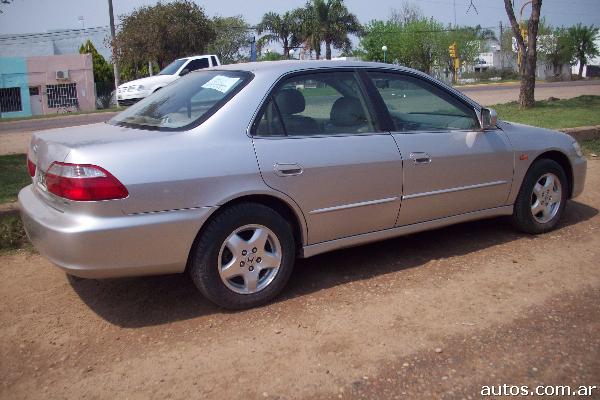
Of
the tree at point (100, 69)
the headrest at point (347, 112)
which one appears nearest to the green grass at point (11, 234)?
the headrest at point (347, 112)

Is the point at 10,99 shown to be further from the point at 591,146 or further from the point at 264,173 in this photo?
the point at 264,173

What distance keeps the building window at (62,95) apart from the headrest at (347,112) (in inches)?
1485

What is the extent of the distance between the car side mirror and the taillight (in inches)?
110

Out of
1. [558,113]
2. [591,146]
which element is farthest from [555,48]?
[591,146]

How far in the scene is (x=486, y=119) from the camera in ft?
14.7

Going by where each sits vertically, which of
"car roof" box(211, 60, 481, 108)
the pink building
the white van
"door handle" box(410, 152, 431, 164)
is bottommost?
"door handle" box(410, 152, 431, 164)

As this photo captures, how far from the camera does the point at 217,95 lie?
371 cm

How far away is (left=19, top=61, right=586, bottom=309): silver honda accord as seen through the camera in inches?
124

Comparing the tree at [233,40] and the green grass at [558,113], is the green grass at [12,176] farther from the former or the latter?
the tree at [233,40]

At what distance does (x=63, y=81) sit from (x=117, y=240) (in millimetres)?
38633

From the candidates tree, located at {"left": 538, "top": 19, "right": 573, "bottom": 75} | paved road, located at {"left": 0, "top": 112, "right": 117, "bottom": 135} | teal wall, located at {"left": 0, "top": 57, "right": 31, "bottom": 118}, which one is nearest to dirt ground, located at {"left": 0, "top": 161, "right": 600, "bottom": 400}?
paved road, located at {"left": 0, "top": 112, "right": 117, "bottom": 135}

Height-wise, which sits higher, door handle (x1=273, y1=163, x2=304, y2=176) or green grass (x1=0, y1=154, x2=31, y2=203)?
door handle (x1=273, y1=163, x2=304, y2=176)

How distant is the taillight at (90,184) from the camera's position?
→ 3.05 meters

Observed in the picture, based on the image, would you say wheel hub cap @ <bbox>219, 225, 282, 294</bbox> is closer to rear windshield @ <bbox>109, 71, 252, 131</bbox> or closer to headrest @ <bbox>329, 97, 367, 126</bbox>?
rear windshield @ <bbox>109, 71, 252, 131</bbox>
